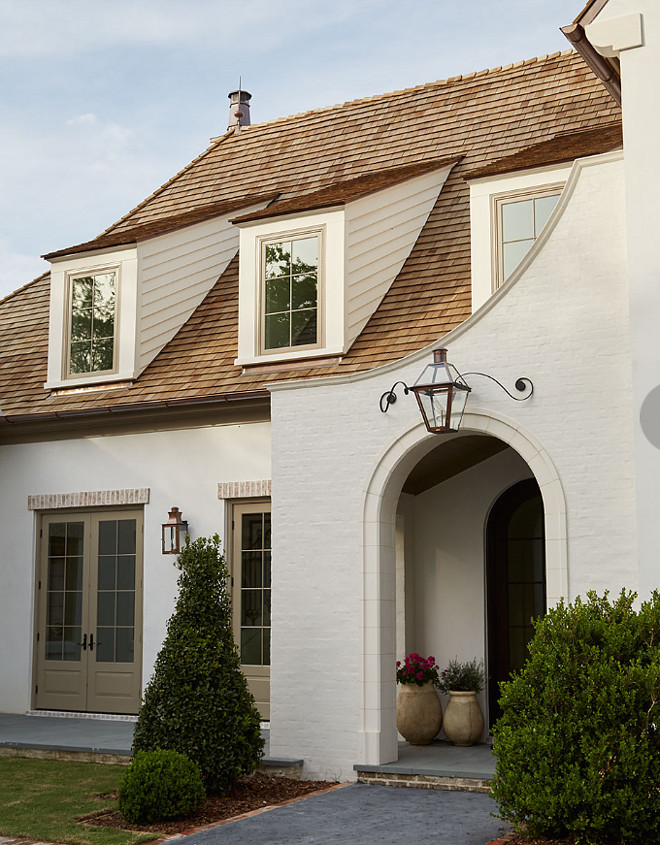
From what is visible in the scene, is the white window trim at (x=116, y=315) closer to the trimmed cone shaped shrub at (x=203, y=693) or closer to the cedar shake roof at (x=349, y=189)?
the cedar shake roof at (x=349, y=189)

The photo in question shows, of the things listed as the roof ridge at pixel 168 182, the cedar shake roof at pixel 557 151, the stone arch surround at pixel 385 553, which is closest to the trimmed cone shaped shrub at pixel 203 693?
the stone arch surround at pixel 385 553

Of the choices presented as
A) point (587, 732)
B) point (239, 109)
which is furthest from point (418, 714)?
point (239, 109)

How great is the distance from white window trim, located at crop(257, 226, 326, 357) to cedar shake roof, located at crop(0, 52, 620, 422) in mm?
197

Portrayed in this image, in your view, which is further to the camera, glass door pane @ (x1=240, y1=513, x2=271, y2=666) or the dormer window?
glass door pane @ (x1=240, y1=513, x2=271, y2=666)

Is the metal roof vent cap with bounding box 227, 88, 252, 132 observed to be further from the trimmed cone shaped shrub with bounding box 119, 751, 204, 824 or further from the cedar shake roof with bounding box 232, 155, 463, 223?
the trimmed cone shaped shrub with bounding box 119, 751, 204, 824

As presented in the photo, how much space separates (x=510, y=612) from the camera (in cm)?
1079

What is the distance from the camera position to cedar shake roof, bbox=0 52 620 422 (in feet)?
36.8

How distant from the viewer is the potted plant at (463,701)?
33.0ft

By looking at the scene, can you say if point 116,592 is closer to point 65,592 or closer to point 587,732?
point 65,592

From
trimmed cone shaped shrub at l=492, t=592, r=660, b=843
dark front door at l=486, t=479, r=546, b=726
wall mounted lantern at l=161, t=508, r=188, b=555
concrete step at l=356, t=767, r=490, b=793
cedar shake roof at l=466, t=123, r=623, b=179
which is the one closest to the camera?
trimmed cone shaped shrub at l=492, t=592, r=660, b=843

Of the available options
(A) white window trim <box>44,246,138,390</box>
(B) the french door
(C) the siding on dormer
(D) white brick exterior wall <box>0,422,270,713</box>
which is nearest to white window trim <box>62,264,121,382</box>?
(A) white window trim <box>44,246,138,390</box>

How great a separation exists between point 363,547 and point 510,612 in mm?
2357

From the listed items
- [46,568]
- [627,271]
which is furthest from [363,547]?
[46,568]

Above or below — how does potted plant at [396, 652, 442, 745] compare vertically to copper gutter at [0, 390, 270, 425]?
below
